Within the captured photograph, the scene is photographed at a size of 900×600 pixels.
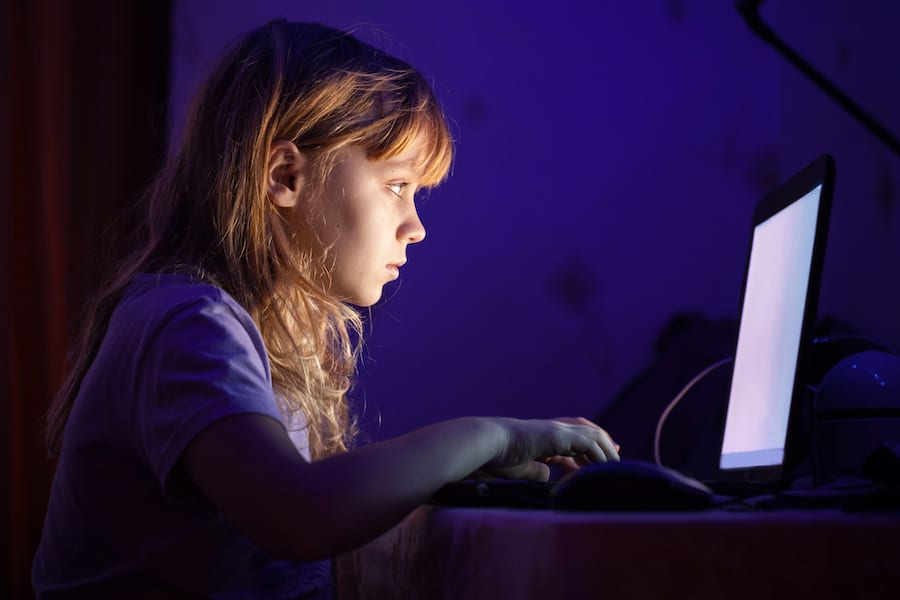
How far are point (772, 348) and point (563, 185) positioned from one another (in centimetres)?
117

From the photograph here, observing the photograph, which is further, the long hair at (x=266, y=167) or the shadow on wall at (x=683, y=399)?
the shadow on wall at (x=683, y=399)

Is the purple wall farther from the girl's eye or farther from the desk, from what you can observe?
the desk

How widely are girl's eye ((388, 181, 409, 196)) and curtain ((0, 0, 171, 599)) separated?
982 mm

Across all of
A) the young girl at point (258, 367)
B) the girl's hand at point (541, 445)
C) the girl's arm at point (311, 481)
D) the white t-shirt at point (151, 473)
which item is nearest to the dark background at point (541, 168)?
the young girl at point (258, 367)

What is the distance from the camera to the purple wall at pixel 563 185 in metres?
2.06

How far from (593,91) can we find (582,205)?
29cm

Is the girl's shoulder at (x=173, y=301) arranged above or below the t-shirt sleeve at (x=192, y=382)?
above

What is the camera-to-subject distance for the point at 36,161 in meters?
1.78

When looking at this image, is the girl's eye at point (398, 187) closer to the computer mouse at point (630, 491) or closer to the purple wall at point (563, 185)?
the computer mouse at point (630, 491)

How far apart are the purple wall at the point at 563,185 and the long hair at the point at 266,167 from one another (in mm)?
966

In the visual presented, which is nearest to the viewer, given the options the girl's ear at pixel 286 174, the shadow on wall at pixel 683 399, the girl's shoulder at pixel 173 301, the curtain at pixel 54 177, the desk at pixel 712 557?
the desk at pixel 712 557

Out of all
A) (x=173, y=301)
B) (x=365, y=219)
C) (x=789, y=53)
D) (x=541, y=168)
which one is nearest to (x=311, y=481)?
(x=173, y=301)

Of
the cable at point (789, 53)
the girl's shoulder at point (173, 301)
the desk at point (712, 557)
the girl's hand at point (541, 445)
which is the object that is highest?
the cable at point (789, 53)

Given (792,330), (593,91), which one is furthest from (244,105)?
(593,91)
